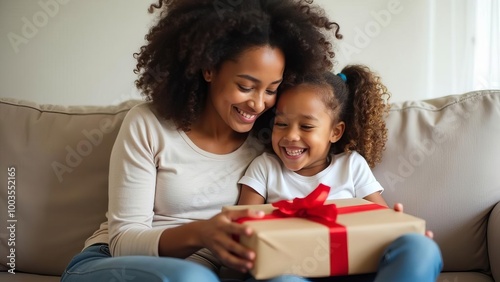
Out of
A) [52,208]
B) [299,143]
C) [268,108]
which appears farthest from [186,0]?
[52,208]

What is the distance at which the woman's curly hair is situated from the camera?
4.00 feet

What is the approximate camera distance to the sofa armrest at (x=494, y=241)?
1367 mm

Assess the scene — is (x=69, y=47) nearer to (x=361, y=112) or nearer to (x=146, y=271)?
(x=361, y=112)

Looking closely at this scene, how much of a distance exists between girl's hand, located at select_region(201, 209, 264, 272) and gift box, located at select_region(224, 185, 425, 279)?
0.01 metres

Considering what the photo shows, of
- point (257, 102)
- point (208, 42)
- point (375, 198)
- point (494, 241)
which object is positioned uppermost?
point (208, 42)

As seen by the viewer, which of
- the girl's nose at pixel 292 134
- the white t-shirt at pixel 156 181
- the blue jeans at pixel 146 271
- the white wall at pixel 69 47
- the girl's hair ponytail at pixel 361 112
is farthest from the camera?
the white wall at pixel 69 47

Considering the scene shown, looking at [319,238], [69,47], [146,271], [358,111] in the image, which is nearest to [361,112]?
[358,111]

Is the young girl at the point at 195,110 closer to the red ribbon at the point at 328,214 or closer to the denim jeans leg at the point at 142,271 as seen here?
the denim jeans leg at the point at 142,271

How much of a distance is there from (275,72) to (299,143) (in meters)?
0.20

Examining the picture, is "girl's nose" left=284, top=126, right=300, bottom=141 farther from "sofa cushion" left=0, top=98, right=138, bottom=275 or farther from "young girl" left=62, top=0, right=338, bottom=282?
"sofa cushion" left=0, top=98, right=138, bottom=275

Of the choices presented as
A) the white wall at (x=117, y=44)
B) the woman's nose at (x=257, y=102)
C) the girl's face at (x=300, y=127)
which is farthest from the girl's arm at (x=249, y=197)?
the white wall at (x=117, y=44)

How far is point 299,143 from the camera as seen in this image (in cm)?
132

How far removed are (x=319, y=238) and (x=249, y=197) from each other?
0.38 meters

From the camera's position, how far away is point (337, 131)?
142 cm
